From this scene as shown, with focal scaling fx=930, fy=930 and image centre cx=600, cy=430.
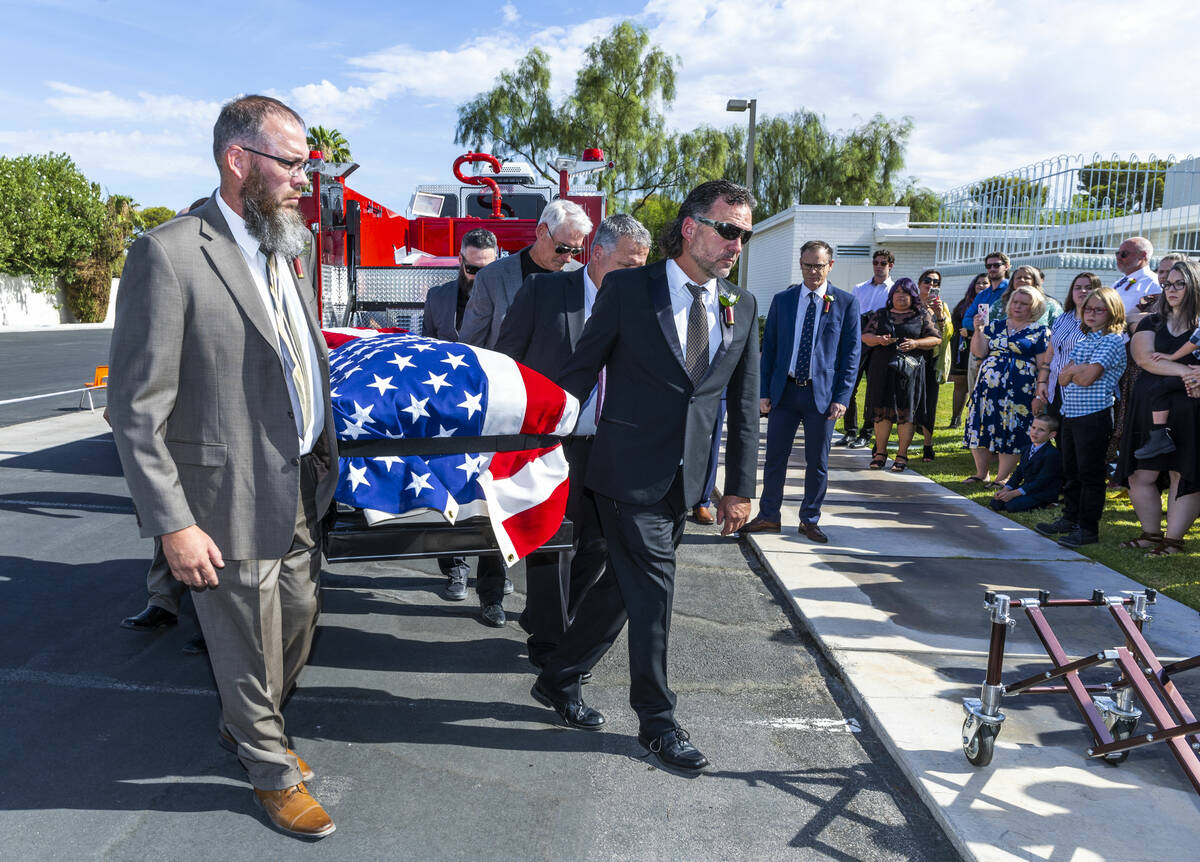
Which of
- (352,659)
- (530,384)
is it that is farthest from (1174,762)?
(352,659)

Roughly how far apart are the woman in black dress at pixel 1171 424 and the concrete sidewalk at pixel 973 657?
0.49 meters

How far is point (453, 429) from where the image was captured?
342cm

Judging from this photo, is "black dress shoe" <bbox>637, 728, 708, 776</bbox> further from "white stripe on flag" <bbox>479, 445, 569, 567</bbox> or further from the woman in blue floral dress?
the woman in blue floral dress

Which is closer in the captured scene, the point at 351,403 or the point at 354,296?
the point at 351,403

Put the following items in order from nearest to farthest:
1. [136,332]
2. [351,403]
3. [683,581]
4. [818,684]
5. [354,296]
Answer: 1. [136,332]
2. [351,403]
3. [818,684]
4. [683,581]
5. [354,296]

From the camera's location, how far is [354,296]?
329 inches

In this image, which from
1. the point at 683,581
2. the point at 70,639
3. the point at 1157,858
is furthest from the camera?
the point at 683,581

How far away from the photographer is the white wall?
41.2 m

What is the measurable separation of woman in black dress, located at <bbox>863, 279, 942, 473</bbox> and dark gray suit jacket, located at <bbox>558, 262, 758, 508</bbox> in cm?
616

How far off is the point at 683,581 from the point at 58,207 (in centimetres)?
4551

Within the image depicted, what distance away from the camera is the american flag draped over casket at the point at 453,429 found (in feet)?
10.9

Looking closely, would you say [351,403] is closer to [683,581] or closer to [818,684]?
[818,684]

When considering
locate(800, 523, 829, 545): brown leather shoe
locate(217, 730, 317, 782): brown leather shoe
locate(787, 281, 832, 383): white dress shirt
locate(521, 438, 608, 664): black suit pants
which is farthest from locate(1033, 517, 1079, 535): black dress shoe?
locate(217, 730, 317, 782): brown leather shoe

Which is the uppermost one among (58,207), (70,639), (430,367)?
(58,207)
